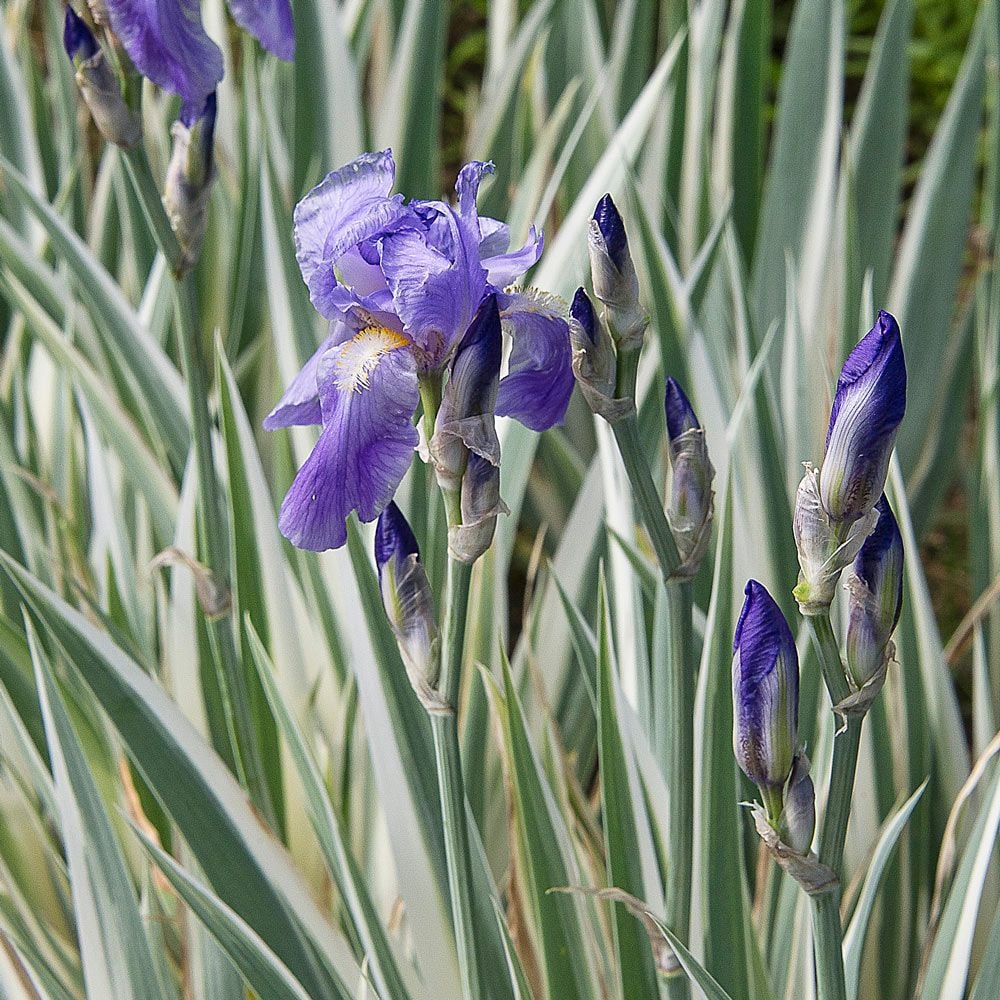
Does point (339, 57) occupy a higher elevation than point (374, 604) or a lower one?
higher

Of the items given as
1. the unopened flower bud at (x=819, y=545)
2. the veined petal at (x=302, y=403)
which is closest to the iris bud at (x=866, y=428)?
the unopened flower bud at (x=819, y=545)

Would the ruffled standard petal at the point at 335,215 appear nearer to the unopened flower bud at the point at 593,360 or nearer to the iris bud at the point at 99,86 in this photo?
the unopened flower bud at the point at 593,360

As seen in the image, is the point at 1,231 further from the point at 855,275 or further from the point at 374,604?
the point at 855,275

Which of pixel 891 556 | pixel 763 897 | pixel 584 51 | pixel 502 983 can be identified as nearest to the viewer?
pixel 891 556

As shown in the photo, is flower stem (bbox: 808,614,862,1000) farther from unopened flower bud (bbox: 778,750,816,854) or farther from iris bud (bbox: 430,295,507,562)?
iris bud (bbox: 430,295,507,562)

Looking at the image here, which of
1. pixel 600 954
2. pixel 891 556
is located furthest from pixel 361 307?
pixel 600 954

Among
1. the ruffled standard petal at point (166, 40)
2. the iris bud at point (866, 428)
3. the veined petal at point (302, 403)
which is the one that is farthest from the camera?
the ruffled standard petal at point (166, 40)

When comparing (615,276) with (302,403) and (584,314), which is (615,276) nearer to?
(584,314)
